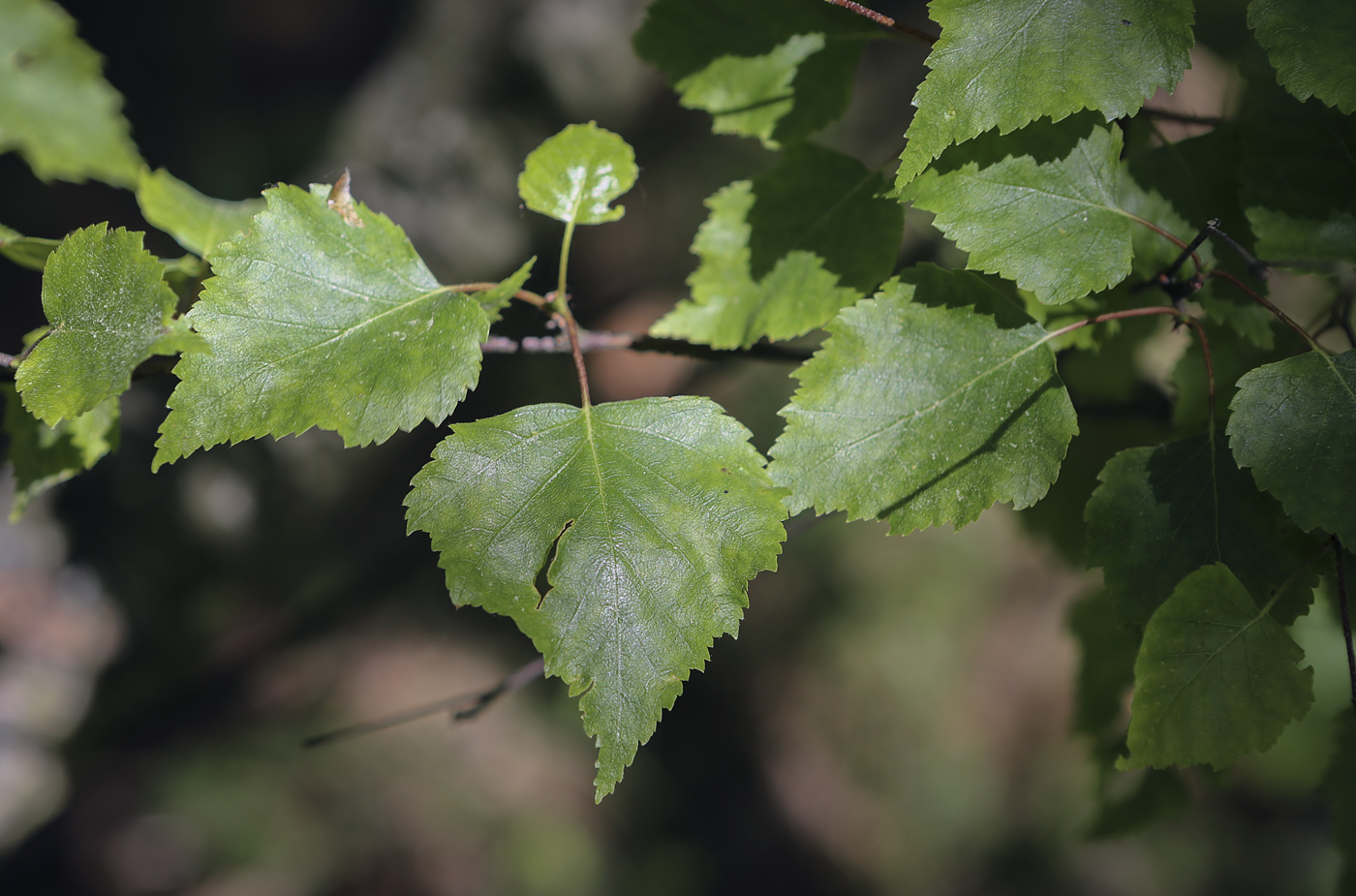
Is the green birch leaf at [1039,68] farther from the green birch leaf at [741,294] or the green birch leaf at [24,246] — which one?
the green birch leaf at [24,246]

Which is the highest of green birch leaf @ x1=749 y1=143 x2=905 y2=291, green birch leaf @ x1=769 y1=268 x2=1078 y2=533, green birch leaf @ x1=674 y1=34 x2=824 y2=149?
green birch leaf @ x1=674 y1=34 x2=824 y2=149

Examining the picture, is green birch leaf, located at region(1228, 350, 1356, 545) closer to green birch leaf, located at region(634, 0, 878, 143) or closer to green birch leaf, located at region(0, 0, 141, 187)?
green birch leaf, located at region(634, 0, 878, 143)

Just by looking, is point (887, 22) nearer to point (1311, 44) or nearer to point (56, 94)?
point (1311, 44)

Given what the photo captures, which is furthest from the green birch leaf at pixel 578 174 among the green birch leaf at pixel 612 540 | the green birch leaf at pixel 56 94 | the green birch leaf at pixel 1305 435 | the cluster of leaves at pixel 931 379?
the green birch leaf at pixel 56 94

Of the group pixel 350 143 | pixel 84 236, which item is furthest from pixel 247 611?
pixel 84 236

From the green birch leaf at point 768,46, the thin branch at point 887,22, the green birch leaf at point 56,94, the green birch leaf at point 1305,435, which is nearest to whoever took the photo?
the green birch leaf at point 1305,435

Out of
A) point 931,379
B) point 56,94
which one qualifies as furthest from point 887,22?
point 56,94

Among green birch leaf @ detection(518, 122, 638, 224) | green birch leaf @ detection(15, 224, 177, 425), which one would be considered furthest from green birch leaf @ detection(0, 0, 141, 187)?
green birch leaf @ detection(518, 122, 638, 224)
